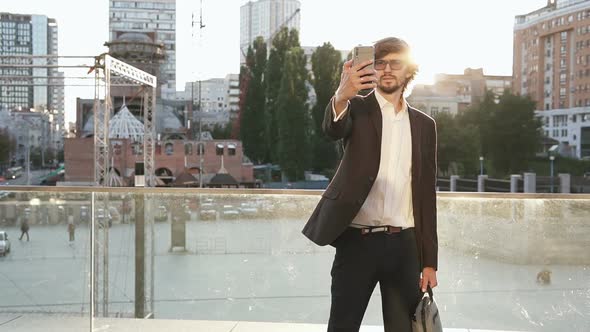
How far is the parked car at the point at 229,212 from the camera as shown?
2.85 m

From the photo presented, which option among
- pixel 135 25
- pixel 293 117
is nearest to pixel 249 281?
pixel 293 117

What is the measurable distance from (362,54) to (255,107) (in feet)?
118

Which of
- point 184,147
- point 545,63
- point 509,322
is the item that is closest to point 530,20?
point 545,63

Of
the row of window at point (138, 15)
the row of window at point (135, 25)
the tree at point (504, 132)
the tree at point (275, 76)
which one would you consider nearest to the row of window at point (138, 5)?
the row of window at point (138, 15)

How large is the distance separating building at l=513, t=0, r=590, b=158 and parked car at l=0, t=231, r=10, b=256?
177 ft

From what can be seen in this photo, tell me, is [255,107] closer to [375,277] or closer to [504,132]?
[504,132]

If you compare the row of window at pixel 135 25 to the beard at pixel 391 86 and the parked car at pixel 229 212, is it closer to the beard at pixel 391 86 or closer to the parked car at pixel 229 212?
the parked car at pixel 229 212

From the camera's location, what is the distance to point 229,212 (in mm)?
2875

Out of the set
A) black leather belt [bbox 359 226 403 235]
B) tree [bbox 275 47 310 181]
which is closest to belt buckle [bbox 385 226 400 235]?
black leather belt [bbox 359 226 403 235]

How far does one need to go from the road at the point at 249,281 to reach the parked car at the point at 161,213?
29 millimetres

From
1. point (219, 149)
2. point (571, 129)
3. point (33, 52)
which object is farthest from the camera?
point (33, 52)

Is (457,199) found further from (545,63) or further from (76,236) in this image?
(545,63)

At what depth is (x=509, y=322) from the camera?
2.88 m

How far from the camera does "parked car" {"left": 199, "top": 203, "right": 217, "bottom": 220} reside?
9.34 feet
